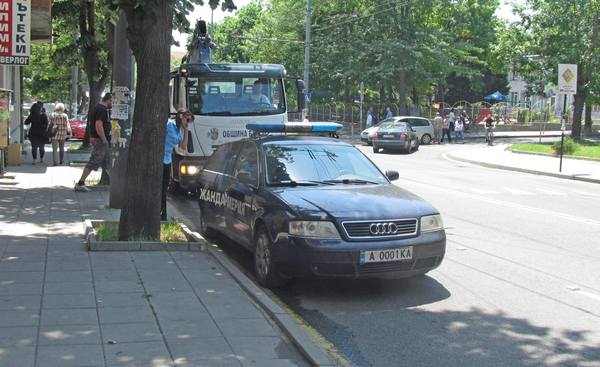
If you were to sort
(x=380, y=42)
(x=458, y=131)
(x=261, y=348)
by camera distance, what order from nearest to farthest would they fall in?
(x=261, y=348), (x=458, y=131), (x=380, y=42)

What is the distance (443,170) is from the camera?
23.3m

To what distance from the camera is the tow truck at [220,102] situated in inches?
547

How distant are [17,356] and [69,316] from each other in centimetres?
95

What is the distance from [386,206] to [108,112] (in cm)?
913

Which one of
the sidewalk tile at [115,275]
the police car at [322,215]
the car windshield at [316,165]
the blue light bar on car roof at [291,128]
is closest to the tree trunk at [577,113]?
the blue light bar on car roof at [291,128]

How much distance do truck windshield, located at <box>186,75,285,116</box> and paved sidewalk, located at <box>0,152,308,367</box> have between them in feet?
17.9

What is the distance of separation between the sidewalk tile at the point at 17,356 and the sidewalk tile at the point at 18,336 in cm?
9

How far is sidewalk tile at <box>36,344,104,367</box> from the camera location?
4.54m

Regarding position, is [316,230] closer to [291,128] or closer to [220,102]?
[291,128]

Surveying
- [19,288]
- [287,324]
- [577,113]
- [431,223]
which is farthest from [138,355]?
[577,113]

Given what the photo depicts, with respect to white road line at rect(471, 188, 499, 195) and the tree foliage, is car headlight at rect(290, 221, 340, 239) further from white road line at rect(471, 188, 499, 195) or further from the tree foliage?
the tree foliage

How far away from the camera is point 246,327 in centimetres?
550

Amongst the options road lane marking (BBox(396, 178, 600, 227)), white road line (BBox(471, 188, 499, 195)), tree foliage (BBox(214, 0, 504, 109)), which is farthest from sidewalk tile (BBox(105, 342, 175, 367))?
tree foliage (BBox(214, 0, 504, 109))

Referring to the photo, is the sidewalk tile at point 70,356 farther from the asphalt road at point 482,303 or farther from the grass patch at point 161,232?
the grass patch at point 161,232
